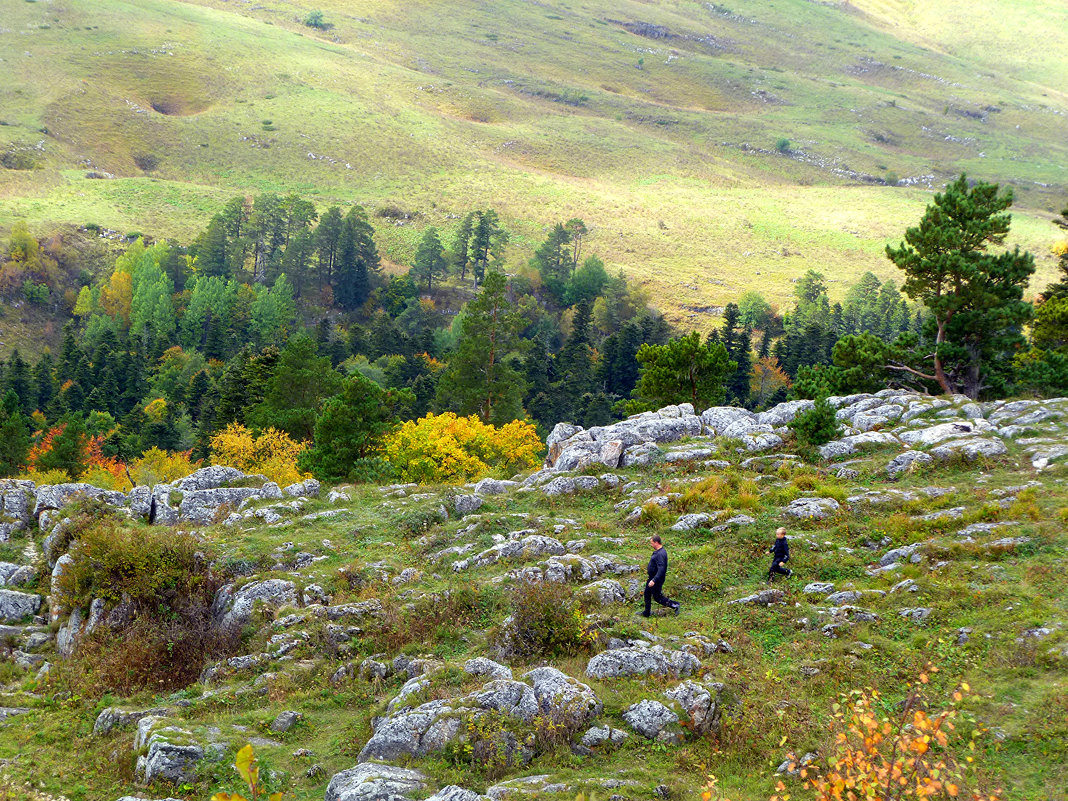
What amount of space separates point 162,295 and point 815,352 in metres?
104

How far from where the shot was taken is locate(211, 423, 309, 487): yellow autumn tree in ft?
207

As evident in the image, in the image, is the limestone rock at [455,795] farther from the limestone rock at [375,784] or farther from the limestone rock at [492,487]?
the limestone rock at [492,487]

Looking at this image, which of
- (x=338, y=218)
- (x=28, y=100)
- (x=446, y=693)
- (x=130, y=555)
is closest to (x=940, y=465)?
(x=446, y=693)

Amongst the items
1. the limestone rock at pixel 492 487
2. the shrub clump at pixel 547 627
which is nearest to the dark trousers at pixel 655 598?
the shrub clump at pixel 547 627

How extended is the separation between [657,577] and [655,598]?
0.93 meters

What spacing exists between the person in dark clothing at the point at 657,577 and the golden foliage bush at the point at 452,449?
2698cm

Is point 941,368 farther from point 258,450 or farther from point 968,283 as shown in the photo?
point 258,450

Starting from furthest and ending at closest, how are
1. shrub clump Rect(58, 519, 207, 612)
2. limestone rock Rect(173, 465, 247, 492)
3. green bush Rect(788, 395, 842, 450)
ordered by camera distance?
green bush Rect(788, 395, 842, 450), limestone rock Rect(173, 465, 247, 492), shrub clump Rect(58, 519, 207, 612)

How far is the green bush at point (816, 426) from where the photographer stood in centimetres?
3406

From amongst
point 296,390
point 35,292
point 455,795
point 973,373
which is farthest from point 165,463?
point 35,292

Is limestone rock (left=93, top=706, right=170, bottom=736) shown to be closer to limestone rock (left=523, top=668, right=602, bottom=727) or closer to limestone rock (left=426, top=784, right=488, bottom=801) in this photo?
limestone rock (left=426, top=784, right=488, bottom=801)

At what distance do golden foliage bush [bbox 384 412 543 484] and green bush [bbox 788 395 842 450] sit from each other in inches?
730

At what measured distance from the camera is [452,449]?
5378 cm

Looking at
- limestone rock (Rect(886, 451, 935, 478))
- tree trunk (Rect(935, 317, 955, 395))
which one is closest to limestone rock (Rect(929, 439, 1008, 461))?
limestone rock (Rect(886, 451, 935, 478))
